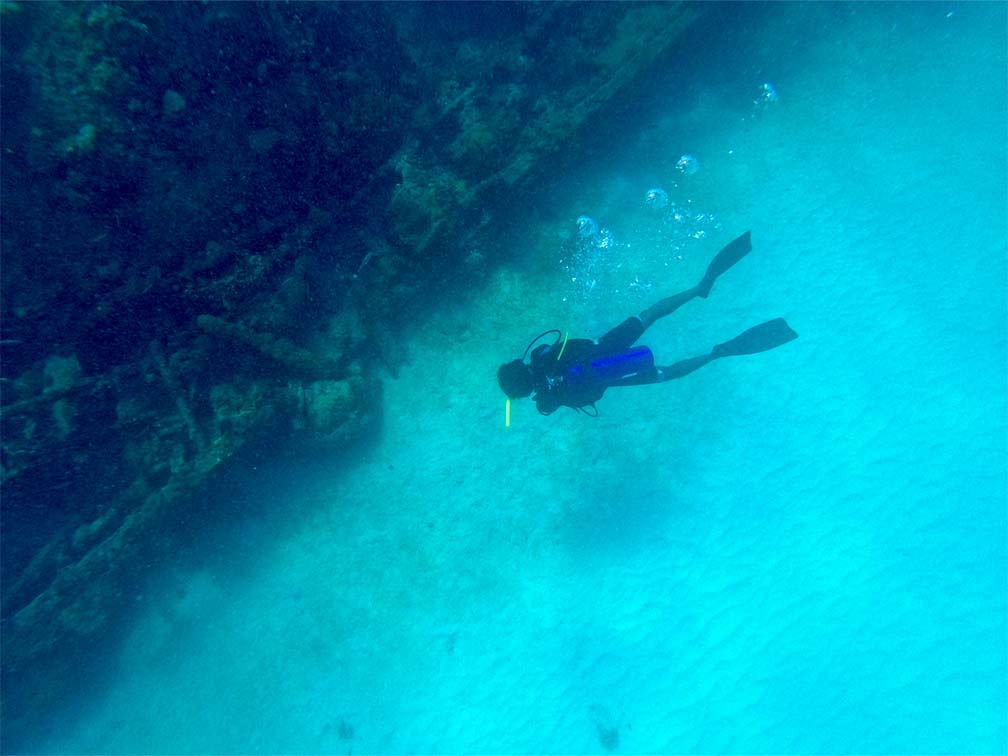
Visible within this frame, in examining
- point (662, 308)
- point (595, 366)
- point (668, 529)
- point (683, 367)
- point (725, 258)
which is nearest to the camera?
point (595, 366)

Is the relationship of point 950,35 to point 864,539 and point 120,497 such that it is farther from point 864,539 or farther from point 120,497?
point 120,497

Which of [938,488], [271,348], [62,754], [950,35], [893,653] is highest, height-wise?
[271,348]

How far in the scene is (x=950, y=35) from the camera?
988 cm

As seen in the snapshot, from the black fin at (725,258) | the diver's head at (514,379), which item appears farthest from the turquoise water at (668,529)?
the diver's head at (514,379)

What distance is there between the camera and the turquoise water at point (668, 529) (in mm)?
7516

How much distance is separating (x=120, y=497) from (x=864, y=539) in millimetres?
11209

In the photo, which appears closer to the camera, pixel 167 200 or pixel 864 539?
pixel 167 200

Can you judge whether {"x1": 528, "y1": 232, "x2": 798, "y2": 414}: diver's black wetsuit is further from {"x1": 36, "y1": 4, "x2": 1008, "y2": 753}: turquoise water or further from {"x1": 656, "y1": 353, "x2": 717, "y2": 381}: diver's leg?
{"x1": 36, "y1": 4, "x2": 1008, "y2": 753}: turquoise water

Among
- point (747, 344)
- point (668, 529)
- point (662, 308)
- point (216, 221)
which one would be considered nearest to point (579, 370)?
point (662, 308)

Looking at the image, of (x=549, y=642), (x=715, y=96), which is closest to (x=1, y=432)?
(x=549, y=642)

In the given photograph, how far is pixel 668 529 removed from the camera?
8.10 meters

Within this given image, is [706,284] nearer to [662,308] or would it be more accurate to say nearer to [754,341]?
[662,308]

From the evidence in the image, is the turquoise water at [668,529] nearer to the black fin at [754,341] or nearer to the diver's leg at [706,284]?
the diver's leg at [706,284]

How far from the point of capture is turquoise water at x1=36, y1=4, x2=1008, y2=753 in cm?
752
